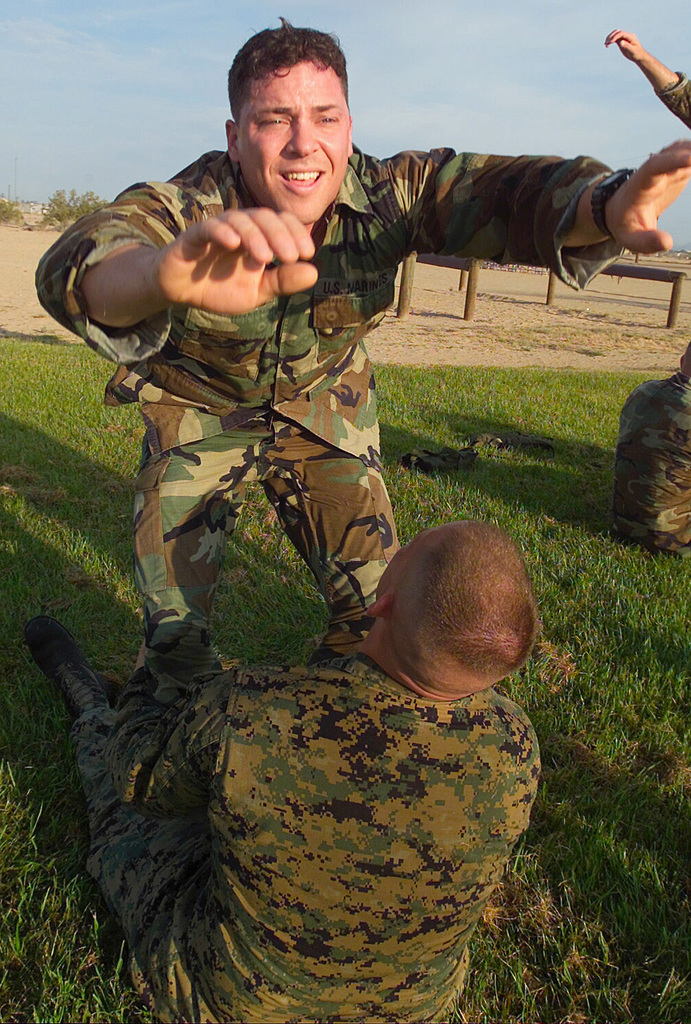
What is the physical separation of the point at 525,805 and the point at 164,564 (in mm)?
1567

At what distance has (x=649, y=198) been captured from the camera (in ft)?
6.88

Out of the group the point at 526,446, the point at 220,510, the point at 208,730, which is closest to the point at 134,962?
the point at 208,730

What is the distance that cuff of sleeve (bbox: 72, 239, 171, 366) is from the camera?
6.71ft

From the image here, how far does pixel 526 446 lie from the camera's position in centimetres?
724

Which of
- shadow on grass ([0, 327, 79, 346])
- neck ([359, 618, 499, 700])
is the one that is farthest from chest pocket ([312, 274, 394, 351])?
shadow on grass ([0, 327, 79, 346])

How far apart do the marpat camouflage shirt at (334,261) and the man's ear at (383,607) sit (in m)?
0.93

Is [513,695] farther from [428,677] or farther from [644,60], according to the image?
[644,60]

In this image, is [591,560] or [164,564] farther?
[591,560]

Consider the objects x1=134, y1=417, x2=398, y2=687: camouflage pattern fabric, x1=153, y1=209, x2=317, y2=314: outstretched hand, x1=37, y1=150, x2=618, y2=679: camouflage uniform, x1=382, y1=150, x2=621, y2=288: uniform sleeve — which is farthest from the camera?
x1=134, y1=417, x2=398, y2=687: camouflage pattern fabric

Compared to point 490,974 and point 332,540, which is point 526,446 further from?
point 490,974

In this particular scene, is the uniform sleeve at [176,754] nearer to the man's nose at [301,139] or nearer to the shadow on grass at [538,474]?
the man's nose at [301,139]

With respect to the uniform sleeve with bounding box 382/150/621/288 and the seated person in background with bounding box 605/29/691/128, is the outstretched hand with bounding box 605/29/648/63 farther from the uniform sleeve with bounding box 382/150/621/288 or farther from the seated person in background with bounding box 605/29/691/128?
the uniform sleeve with bounding box 382/150/621/288

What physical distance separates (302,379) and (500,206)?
0.89m

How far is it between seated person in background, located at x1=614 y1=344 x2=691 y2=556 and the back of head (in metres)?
3.63
